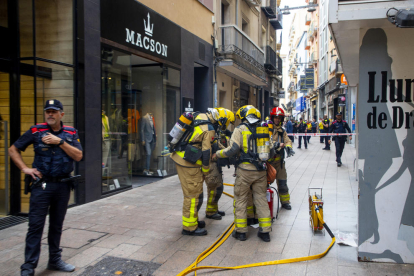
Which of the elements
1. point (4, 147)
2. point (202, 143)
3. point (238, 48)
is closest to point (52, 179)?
point (202, 143)

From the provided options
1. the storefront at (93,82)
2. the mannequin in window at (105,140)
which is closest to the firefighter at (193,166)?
the storefront at (93,82)

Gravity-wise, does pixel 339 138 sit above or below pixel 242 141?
below

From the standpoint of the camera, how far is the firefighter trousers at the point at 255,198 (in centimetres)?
495

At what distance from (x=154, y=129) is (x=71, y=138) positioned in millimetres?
6312

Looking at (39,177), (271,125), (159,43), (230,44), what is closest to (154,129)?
(159,43)

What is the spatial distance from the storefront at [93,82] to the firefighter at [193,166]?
2550 millimetres

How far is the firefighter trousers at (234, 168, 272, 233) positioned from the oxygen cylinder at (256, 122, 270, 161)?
28 cm

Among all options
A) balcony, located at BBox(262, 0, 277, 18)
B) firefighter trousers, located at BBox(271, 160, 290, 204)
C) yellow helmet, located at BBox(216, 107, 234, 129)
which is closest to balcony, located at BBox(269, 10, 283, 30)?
balcony, located at BBox(262, 0, 277, 18)

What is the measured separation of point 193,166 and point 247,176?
81 centimetres

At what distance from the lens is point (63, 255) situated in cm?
445

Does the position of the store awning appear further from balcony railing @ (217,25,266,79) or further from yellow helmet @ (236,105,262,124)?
yellow helmet @ (236,105,262,124)

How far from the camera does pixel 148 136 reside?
32.8 feet

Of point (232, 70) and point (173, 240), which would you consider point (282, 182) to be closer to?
point (173, 240)

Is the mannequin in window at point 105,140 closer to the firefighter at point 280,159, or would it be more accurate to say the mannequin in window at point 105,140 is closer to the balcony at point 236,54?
the firefighter at point 280,159
